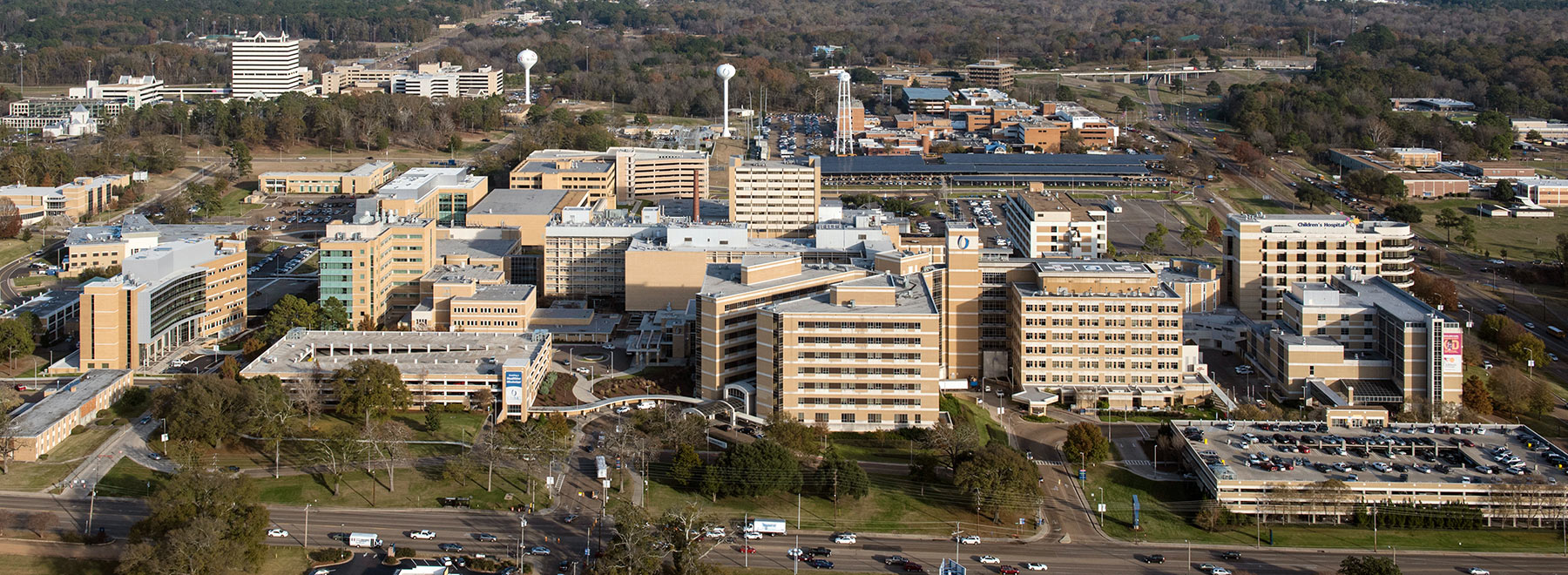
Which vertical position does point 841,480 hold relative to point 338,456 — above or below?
below

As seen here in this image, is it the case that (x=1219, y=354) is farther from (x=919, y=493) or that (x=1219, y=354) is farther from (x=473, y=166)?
(x=473, y=166)

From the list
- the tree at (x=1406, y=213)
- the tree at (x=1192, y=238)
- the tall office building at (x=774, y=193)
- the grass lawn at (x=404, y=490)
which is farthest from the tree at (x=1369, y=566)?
the tree at (x=1406, y=213)

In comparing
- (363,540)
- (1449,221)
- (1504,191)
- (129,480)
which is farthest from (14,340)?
(1504,191)

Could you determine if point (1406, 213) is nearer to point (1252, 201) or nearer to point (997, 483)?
point (1252, 201)

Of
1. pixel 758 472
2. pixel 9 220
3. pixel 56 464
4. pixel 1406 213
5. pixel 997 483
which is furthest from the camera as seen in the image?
pixel 1406 213

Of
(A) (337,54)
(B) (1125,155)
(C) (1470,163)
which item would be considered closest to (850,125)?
A: (B) (1125,155)

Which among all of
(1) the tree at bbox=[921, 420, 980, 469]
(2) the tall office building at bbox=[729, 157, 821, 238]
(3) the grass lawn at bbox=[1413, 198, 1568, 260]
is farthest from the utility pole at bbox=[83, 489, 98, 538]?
(3) the grass lawn at bbox=[1413, 198, 1568, 260]
